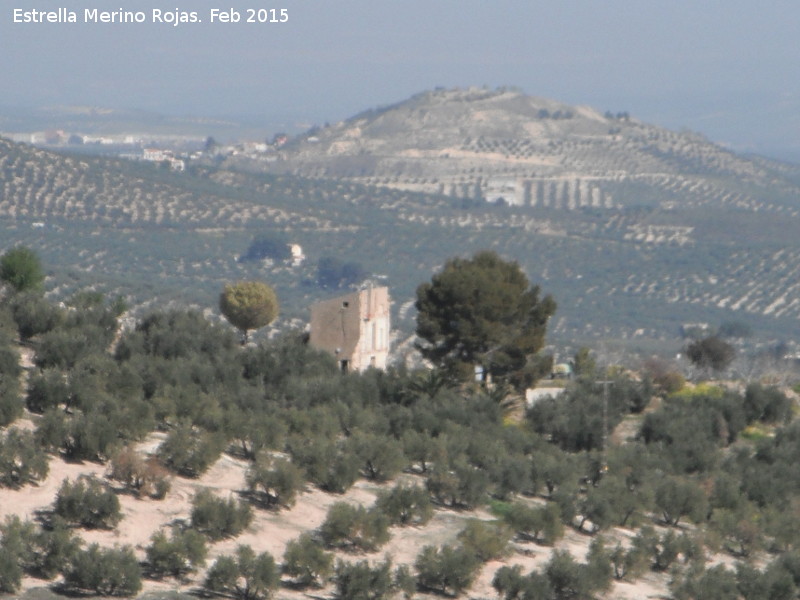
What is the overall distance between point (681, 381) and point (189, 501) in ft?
52.9

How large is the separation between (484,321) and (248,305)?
450 centimetres

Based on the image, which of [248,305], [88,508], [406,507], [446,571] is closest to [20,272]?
[248,305]

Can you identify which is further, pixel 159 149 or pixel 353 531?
pixel 159 149

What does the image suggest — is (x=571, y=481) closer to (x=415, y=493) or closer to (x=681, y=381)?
(x=415, y=493)

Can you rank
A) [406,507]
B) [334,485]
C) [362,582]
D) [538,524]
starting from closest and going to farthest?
1. [362,582]
2. [406,507]
3. [538,524]
4. [334,485]

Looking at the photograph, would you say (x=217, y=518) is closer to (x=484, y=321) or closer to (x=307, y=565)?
(x=307, y=565)

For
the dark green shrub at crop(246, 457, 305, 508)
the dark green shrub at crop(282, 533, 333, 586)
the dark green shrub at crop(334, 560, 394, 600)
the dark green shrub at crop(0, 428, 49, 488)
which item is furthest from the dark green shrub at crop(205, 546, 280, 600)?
the dark green shrub at crop(0, 428, 49, 488)

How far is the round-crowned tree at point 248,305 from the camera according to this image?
28641 mm

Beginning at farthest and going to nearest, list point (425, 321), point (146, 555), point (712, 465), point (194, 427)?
point (425, 321) → point (712, 465) → point (194, 427) → point (146, 555)

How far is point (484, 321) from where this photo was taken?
26.7 metres

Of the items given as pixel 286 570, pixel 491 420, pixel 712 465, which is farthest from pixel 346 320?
pixel 286 570

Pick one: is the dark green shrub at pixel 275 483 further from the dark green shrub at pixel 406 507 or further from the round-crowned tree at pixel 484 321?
the round-crowned tree at pixel 484 321

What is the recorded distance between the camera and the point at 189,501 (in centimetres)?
1519

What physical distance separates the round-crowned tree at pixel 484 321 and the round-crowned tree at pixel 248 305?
2926 millimetres
